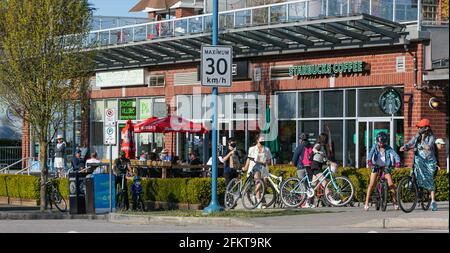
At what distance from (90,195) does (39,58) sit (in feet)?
14.9

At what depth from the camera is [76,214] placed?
28.2 meters

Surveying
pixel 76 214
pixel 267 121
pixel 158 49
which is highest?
pixel 158 49

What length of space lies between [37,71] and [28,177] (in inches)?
256

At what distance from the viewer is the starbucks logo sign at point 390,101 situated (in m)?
31.1

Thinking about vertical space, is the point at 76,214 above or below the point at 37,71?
below

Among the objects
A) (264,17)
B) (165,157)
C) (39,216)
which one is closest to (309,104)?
(264,17)

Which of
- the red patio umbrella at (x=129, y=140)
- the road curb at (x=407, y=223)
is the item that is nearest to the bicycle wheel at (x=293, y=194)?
the road curb at (x=407, y=223)

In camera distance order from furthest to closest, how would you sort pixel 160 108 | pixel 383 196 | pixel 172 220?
pixel 160 108, pixel 172 220, pixel 383 196

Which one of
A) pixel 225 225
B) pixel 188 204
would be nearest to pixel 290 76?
pixel 188 204

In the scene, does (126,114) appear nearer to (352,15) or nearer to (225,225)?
(352,15)

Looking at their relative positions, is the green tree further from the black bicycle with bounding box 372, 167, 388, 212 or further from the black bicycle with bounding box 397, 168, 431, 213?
the black bicycle with bounding box 397, 168, 431, 213

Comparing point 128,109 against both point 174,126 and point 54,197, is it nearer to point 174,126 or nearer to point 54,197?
point 174,126

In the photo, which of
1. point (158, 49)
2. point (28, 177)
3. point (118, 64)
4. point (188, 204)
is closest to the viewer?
point (188, 204)

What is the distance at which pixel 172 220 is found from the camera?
22.7 metres
